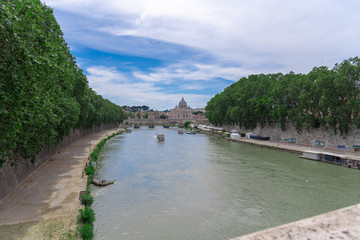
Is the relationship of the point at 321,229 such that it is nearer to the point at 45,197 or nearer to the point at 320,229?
the point at 320,229

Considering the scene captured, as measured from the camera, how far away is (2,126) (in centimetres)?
796

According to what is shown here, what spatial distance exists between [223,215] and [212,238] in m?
2.41

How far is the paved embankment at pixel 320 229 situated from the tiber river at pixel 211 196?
778cm

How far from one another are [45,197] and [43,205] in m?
1.19

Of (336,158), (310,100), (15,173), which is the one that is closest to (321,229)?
(15,173)

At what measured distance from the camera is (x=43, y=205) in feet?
37.9

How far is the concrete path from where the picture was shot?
34.3 feet

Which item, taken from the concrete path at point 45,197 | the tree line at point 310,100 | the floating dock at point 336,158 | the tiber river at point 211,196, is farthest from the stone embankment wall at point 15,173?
the tree line at point 310,100

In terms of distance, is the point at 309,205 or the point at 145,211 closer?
the point at 145,211

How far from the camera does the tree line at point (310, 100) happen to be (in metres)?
27.6

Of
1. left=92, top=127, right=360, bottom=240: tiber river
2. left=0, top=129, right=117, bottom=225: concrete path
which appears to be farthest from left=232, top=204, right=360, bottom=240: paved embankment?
left=0, top=129, right=117, bottom=225: concrete path

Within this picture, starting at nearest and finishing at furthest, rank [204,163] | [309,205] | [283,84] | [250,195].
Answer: [309,205] → [250,195] → [204,163] → [283,84]

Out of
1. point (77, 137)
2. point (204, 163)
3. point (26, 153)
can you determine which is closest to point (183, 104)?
point (77, 137)

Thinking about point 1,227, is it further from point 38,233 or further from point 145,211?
point 145,211
